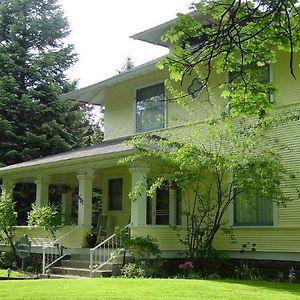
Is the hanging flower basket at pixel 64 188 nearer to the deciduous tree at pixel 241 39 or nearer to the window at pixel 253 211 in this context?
the window at pixel 253 211

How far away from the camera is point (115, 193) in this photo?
2056 centimetres

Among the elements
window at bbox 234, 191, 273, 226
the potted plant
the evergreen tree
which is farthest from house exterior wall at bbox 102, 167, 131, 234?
the evergreen tree

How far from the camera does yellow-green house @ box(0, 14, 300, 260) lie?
15.0m

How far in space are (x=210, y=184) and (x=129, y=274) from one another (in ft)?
10.4

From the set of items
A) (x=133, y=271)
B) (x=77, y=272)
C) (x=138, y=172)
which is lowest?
(x=77, y=272)

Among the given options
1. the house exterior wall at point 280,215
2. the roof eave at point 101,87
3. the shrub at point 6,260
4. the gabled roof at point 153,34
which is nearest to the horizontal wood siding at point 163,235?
the house exterior wall at point 280,215

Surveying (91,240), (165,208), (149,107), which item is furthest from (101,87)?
(91,240)

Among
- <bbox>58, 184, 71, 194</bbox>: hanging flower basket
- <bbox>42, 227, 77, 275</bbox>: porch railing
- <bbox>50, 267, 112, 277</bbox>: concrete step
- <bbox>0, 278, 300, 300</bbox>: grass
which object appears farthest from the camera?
<bbox>58, 184, 71, 194</bbox>: hanging flower basket

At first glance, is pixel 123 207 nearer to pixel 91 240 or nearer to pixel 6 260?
pixel 91 240

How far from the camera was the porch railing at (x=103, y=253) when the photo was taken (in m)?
14.9

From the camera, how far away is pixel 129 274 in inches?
559

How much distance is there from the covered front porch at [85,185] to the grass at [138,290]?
419 cm

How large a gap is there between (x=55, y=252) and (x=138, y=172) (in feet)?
13.3

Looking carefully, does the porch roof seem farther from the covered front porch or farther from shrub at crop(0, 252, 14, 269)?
shrub at crop(0, 252, 14, 269)
